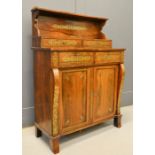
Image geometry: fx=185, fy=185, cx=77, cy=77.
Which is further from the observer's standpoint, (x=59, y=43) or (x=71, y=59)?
(x=59, y=43)

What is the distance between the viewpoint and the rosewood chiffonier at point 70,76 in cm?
179

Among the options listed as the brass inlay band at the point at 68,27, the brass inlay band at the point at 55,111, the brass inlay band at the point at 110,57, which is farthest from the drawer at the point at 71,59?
the brass inlay band at the point at 68,27

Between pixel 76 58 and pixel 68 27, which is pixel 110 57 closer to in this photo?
pixel 76 58

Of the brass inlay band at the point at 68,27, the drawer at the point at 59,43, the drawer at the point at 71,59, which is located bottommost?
the drawer at the point at 71,59

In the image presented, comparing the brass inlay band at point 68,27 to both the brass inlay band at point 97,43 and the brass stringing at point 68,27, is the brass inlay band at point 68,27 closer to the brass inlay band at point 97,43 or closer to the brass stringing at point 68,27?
the brass stringing at point 68,27

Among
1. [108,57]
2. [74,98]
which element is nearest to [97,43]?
[108,57]

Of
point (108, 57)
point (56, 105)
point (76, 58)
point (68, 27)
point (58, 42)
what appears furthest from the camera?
point (68, 27)

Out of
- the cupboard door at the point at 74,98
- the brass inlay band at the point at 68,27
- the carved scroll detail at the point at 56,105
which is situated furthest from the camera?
the brass inlay band at the point at 68,27

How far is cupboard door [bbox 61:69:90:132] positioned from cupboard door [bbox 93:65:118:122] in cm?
14

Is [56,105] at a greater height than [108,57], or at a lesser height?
lesser

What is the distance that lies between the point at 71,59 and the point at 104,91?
64 centimetres

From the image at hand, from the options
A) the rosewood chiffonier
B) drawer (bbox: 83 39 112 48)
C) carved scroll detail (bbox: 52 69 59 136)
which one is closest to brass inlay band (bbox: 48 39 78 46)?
the rosewood chiffonier

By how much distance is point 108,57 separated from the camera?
2.19 meters
